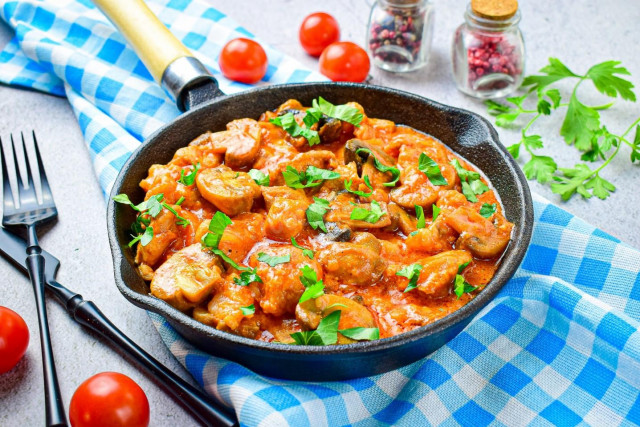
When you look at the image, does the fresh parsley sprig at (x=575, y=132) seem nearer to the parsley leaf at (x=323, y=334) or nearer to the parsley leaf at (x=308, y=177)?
the parsley leaf at (x=308, y=177)

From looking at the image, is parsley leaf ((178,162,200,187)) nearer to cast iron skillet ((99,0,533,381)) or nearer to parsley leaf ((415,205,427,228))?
cast iron skillet ((99,0,533,381))

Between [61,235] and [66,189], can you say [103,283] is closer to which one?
[61,235]

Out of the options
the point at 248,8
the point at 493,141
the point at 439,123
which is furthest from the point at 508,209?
the point at 248,8

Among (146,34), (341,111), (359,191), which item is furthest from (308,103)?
(146,34)

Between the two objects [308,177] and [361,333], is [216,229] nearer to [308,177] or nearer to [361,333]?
[308,177]

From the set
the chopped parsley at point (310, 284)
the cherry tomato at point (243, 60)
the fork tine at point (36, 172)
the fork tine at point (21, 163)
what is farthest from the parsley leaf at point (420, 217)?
the fork tine at point (21, 163)
